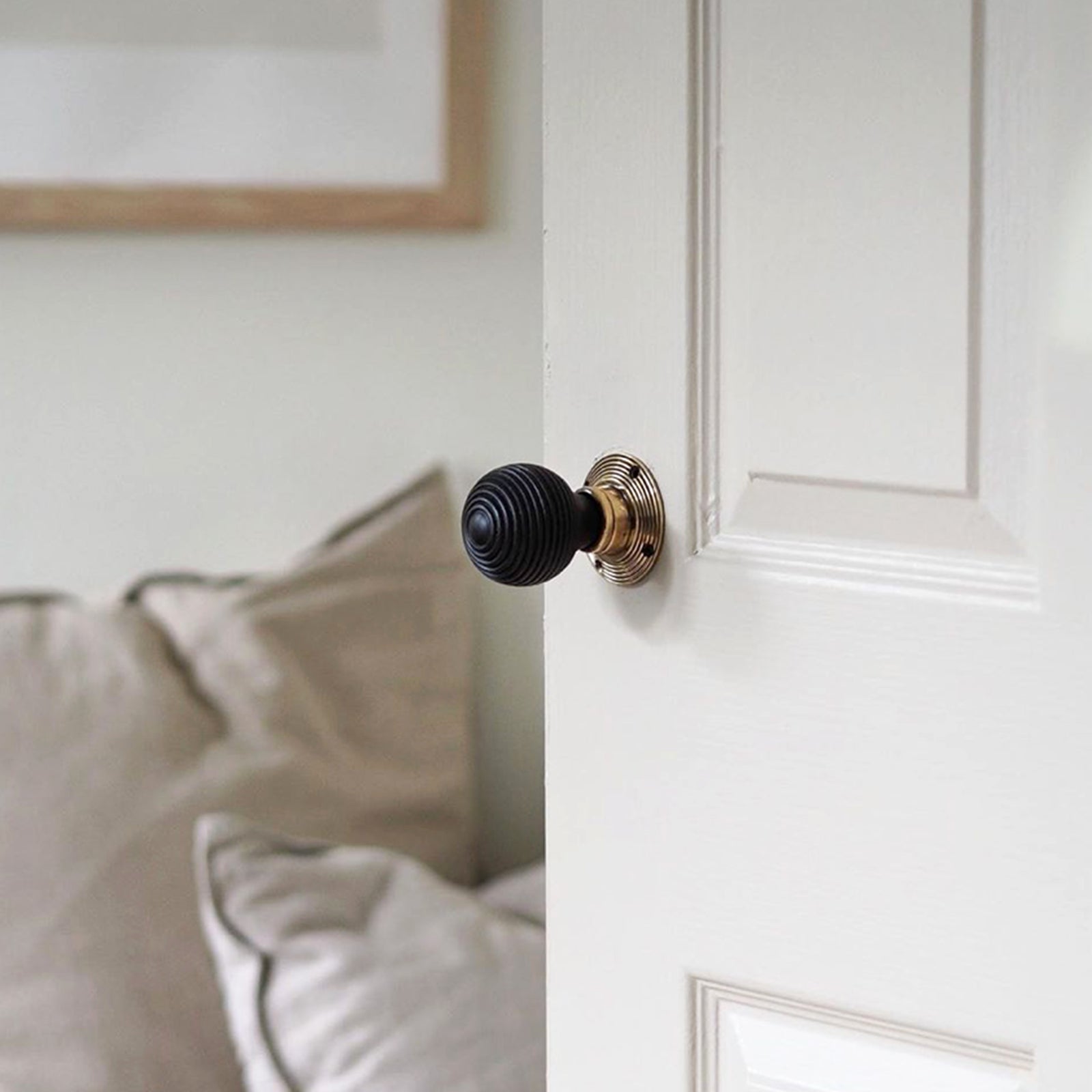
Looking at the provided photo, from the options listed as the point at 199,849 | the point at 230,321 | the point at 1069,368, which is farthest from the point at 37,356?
the point at 1069,368

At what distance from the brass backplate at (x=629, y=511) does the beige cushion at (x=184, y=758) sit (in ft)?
2.20

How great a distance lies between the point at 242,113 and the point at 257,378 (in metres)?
0.25

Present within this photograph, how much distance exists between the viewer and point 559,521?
0.60 metres

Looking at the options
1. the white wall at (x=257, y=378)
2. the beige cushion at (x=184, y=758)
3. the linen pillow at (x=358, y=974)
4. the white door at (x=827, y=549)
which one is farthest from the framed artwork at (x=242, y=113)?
the white door at (x=827, y=549)

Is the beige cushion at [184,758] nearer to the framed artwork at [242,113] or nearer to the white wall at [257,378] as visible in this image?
the white wall at [257,378]

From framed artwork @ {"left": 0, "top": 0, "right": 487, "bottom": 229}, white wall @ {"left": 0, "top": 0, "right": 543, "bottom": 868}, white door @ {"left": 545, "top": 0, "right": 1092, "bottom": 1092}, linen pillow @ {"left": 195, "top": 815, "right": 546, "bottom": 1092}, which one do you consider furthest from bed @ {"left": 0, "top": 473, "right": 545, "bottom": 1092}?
white door @ {"left": 545, "top": 0, "right": 1092, "bottom": 1092}

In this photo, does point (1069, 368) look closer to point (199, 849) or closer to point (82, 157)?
point (199, 849)

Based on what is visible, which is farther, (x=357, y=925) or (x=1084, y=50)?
(x=357, y=925)

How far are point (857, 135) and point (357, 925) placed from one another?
2.43 ft

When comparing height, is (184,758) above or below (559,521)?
below

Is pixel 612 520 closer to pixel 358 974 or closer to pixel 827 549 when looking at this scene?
pixel 827 549

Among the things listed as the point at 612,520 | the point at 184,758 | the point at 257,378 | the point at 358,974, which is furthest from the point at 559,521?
the point at 257,378

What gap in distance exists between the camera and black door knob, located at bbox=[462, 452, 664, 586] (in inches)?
23.2

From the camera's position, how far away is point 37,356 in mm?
1465
